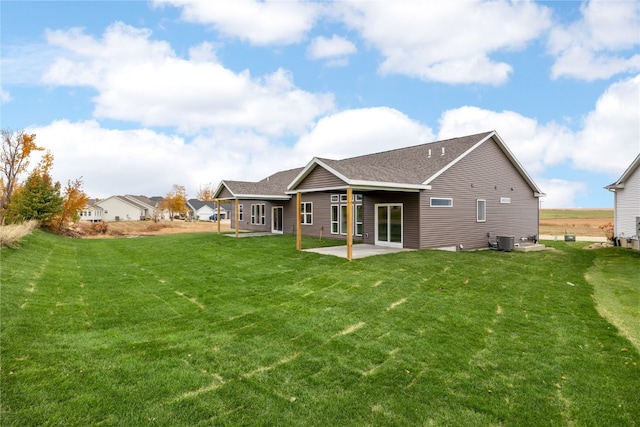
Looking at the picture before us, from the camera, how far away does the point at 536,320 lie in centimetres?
691

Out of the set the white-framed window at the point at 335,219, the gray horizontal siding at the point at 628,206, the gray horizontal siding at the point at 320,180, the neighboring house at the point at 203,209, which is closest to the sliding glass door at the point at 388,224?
the white-framed window at the point at 335,219

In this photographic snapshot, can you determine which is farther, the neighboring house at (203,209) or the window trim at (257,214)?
the neighboring house at (203,209)

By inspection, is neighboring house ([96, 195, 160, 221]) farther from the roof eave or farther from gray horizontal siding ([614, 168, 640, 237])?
gray horizontal siding ([614, 168, 640, 237])

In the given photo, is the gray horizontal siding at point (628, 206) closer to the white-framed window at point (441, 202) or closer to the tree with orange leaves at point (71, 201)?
the white-framed window at point (441, 202)

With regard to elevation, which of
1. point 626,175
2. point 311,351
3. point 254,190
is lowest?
point 311,351

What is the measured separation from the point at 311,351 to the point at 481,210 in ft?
49.8

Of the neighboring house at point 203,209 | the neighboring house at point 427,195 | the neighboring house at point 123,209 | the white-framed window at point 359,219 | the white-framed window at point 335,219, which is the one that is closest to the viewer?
the neighboring house at point 427,195

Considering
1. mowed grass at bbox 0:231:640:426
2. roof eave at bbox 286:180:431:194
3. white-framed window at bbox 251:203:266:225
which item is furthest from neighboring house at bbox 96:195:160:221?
mowed grass at bbox 0:231:640:426

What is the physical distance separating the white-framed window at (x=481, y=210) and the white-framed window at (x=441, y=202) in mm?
2186

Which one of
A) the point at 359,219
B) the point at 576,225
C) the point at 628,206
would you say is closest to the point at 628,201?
the point at 628,206

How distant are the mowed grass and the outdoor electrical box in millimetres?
6423

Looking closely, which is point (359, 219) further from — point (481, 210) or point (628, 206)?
point (628, 206)

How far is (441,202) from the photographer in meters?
15.9

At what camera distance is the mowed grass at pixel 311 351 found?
3.70 meters
